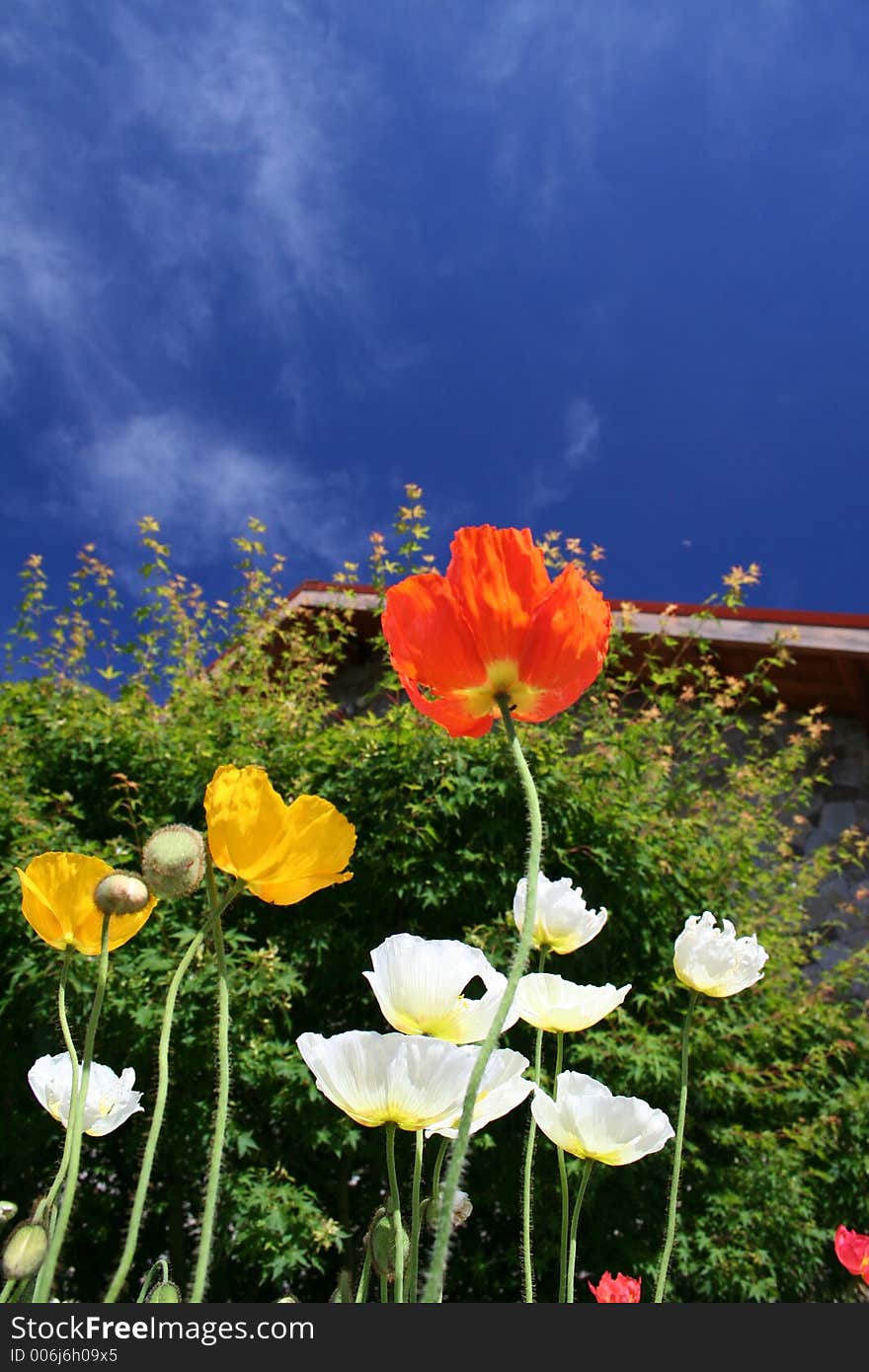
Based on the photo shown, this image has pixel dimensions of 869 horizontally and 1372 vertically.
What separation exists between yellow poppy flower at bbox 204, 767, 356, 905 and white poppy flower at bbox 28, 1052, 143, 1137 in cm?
26

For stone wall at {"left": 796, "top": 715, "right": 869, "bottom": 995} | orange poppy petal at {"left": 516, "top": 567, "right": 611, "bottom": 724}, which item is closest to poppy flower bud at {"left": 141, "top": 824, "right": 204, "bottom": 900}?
orange poppy petal at {"left": 516, "top": 567, "right": 611, "bottom": 724}

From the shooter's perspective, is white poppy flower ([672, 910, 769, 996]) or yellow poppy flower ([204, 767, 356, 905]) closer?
yellow poppy flower ([204, 767, 356, 905])

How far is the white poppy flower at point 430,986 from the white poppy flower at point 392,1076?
1.9 inches

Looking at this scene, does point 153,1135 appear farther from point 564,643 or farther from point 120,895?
point 564,643

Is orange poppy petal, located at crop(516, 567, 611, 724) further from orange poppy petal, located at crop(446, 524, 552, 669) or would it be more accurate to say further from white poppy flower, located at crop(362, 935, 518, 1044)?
white poppy flower, located at crop(362, 935, 518, 1044)

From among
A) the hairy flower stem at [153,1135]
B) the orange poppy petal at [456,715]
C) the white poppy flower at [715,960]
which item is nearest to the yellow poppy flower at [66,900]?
the hairy flower stem at [153,1135]

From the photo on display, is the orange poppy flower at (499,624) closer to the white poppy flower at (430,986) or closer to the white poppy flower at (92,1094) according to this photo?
the white poppy flower at (430,986)

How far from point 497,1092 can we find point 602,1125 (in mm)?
142

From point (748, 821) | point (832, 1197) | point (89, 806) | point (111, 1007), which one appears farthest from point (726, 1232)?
point (89, 806)

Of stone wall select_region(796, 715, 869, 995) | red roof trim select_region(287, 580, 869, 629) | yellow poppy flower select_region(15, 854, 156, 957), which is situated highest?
red roof trim select_region(287, 580, 869, 629)

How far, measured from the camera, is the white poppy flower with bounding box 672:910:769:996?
2.58 feet

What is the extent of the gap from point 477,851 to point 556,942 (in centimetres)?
243

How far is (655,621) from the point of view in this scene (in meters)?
4.96

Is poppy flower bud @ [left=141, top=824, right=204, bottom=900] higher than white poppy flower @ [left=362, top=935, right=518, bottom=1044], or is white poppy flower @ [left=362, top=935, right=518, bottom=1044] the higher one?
poppy flower bud @ [left=141, top=824, right=204, bottom=900]
